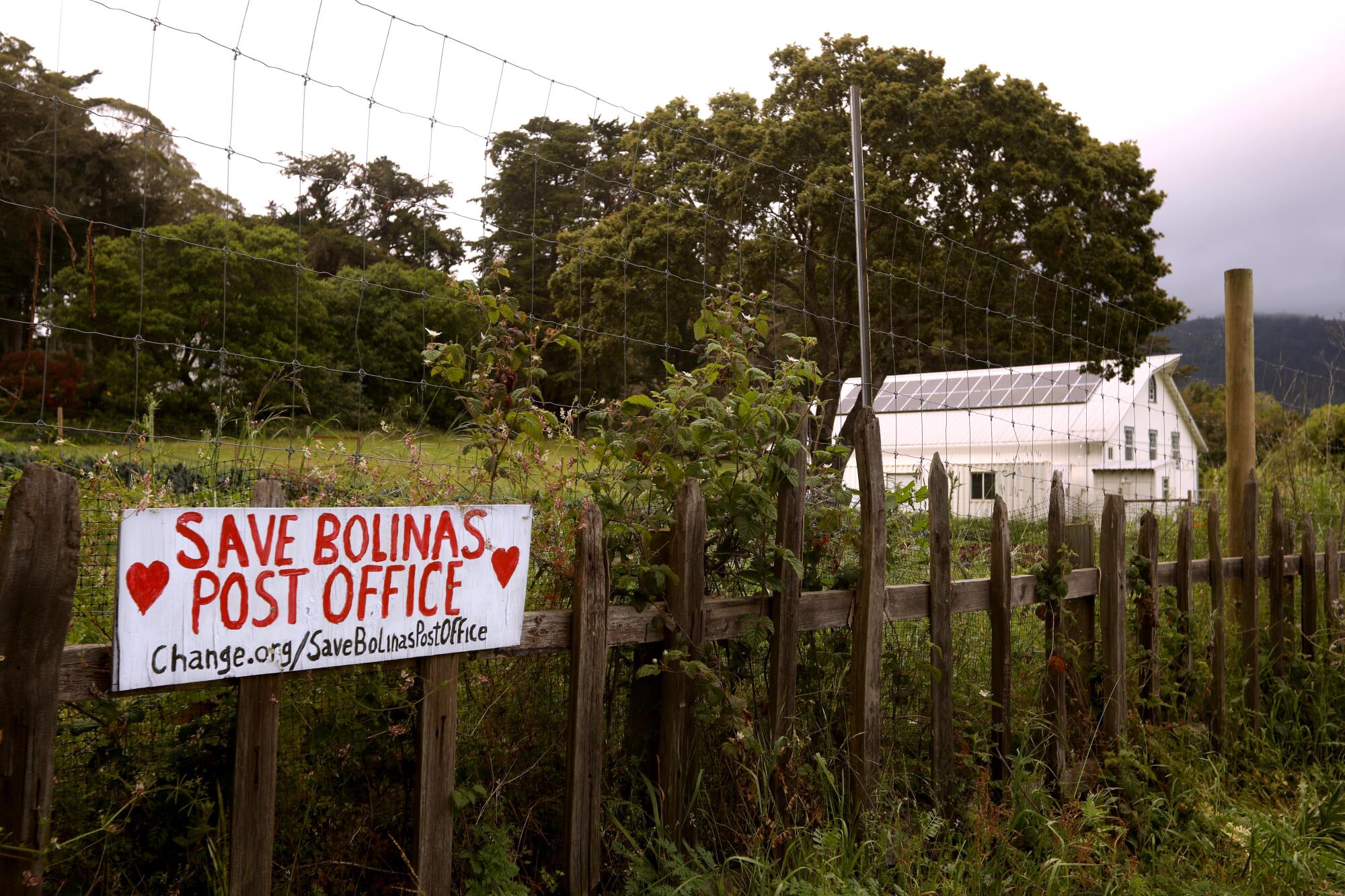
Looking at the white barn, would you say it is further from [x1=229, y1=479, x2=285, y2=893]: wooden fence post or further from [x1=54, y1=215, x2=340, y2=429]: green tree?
[x1=229, y1=479, x2=285, y2=893]: wooden fence post

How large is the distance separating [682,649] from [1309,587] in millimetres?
5186

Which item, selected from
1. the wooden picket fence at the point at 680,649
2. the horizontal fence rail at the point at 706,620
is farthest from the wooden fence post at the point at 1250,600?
the horizontal fence rail at the point at 706,620

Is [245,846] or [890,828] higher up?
[245,846]

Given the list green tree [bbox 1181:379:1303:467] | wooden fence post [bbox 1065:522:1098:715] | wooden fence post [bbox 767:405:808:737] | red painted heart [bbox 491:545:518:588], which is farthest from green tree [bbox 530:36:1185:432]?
red painted heart [bbox 491:545:518:588]

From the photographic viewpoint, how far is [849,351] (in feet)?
59.0

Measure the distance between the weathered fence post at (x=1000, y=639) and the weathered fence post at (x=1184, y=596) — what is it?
1.65 metres

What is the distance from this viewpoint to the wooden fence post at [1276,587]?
5.83 meters

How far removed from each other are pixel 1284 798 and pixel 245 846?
470 centimetres

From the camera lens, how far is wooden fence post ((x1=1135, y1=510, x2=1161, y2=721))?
4676 millimetres

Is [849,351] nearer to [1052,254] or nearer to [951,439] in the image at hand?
[1052,254]

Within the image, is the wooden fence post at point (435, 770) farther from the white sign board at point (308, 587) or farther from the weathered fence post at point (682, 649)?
the weathered fence post at point (682, 649)

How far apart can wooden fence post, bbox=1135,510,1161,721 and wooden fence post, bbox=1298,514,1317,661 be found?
197 cm

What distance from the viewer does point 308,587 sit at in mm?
2137

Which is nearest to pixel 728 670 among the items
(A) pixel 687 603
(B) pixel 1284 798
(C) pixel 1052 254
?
(A) pixel 687 603
